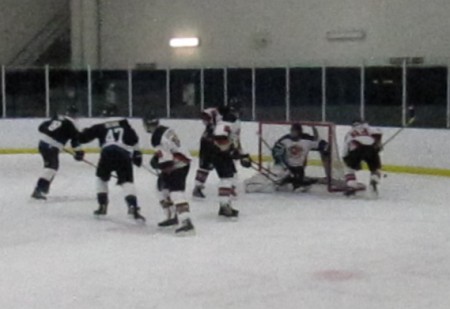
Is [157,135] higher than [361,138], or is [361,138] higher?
[157,135]

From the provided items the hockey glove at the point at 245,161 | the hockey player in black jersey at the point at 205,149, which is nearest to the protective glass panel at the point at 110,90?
the hockey player in black jersey at the point at 205,149

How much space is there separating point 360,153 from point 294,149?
2.59ft

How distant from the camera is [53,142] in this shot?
430 inches

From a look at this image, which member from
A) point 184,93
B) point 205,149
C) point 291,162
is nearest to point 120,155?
point 205,149

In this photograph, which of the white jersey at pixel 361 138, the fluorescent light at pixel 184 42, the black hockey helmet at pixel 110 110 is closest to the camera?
the white jersey at pixel 361 138

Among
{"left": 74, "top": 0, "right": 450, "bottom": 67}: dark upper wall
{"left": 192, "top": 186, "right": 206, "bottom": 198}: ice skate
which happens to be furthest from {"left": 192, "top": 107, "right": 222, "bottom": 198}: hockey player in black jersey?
{"left": 74, "top": 0, "right": 450, "bottom": 67}: dark upper wall

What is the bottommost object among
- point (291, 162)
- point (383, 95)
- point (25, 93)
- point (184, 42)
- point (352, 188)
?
point (352, 188)

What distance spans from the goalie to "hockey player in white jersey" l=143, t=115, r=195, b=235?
311 centimetres

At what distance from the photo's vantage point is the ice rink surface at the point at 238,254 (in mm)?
6191

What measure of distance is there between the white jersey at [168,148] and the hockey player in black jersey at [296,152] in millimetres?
3200

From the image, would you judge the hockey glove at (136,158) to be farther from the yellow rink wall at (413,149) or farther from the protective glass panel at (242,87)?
the protective glass panel at (242,87)

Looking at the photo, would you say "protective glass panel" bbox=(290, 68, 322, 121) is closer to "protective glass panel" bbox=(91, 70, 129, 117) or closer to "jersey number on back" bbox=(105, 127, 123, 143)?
"protective glass panel" bbox=(91, 70, 129, 117)

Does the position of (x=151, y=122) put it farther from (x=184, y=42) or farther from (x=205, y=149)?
(x=184, y=42)

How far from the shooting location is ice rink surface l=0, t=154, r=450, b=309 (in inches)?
244
